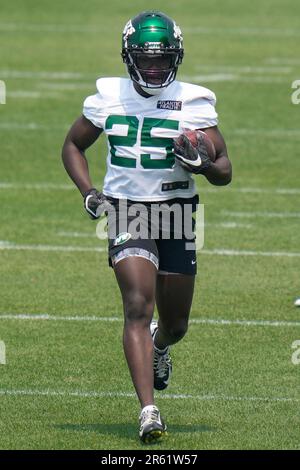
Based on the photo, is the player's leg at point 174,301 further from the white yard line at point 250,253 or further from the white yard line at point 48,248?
the white yard line at point 48,248

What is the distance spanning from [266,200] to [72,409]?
6.21m

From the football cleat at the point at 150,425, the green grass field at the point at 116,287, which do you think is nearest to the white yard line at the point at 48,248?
the green grass field at the point at 116,287

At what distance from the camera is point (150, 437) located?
664 centimetres

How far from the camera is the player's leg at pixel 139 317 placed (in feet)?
22.2

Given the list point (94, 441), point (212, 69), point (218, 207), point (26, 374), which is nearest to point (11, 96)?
point (212, 69)

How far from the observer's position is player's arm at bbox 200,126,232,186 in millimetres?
7199

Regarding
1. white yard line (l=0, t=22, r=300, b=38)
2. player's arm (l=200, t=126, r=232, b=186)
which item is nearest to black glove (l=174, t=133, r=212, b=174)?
player's arm (l=200, t=126, r=232, b=186)

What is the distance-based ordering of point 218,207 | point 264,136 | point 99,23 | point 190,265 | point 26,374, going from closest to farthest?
point 190,265
point 26,374
point 218,207
point 264,136
point 99,23

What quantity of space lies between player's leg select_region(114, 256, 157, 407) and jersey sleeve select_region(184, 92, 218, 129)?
2.61 ft

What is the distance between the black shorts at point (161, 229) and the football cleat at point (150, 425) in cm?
87

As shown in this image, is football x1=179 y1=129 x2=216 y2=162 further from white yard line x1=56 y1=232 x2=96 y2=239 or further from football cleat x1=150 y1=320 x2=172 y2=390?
white yard line x1=56 y1=232 x2=96 y2=239

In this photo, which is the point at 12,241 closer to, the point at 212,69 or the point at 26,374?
the point at 26,374

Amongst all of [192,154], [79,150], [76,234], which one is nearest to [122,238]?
[192,154]
